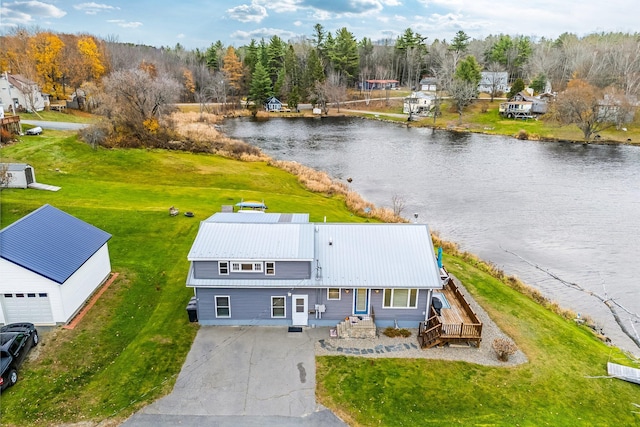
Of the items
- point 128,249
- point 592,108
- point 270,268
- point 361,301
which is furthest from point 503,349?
point 592,108

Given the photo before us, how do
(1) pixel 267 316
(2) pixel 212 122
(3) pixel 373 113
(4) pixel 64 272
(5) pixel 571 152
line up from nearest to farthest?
(4) pixel 64 272 → (1) pixel 267 316 → (5) pixel 571 152 → (2) pixel 212 122 → (3) pixel 373 113

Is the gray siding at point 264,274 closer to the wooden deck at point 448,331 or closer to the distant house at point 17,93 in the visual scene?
the wooden deck at point 448,331

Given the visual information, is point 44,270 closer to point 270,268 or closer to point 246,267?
point 246,267

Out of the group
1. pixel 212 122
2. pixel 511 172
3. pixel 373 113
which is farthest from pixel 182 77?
pixel 511 172

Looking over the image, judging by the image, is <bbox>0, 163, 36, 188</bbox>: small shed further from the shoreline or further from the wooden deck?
the shoreline

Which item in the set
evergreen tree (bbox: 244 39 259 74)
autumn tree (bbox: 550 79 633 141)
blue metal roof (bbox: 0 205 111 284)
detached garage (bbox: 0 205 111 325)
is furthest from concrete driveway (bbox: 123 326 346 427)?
evergreen tree (bbox: 244 39 259 74)

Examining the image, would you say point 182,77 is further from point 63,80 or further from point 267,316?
point 267,316
